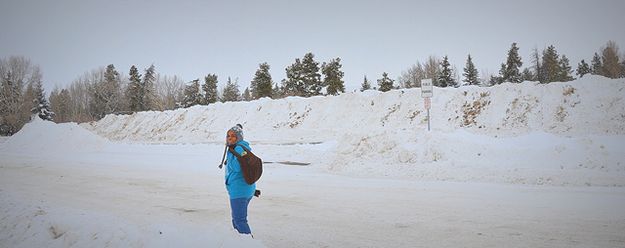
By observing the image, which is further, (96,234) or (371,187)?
(371,187)

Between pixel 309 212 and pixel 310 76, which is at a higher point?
pixel 310 76

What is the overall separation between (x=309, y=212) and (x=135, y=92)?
69161 mm

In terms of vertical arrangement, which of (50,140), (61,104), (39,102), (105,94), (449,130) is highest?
(105,94)

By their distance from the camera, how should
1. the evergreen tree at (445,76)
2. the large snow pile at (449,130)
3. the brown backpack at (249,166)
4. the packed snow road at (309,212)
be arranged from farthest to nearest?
the evergreen tree at (445,76) → the large snow pile at (449,130) → the brown backpack at (249,166) → the packed snow road at (309,212)

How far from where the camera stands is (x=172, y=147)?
2189 cm

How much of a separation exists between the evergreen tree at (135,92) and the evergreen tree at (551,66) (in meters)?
69.1

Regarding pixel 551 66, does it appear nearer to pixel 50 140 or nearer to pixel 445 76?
pixel 445 76

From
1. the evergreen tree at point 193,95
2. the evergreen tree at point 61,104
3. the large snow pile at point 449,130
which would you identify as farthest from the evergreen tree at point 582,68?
the evergreen tree at point 61,104

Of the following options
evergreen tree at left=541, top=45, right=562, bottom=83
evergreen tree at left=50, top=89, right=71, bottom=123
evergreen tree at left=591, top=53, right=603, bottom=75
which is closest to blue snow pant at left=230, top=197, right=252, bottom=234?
evergreen tree at left=541, top=45, right=562, bottom=83

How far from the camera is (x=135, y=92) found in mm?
67500

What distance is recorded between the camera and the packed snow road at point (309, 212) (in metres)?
4.13

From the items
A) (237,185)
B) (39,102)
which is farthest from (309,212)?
(39,102)

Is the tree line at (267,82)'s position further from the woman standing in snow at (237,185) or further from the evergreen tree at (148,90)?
the woman standing in snow at (237,185)

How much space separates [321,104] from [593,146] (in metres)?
24.1
